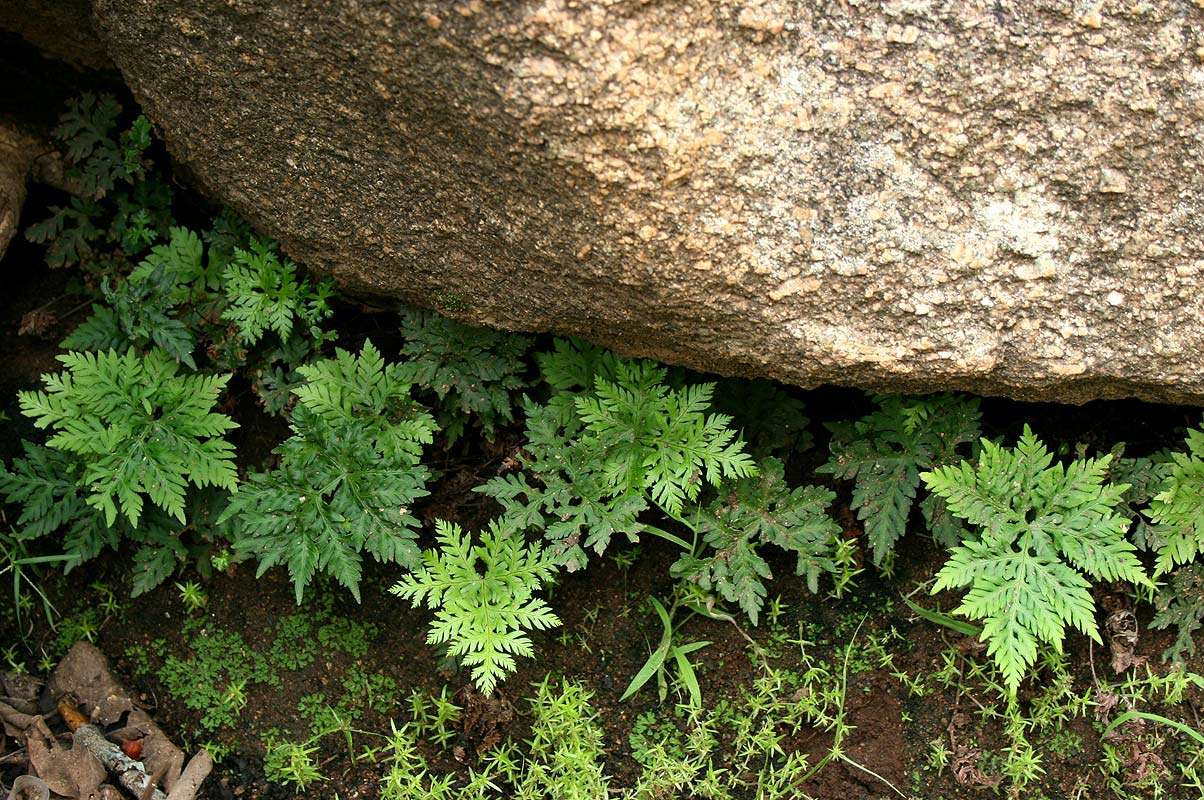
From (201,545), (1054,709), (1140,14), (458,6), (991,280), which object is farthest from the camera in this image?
(201,545)

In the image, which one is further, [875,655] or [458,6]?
[875,655]

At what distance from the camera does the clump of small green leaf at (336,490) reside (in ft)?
11.2

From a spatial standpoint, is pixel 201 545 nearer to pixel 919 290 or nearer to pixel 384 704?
pixel 384 704

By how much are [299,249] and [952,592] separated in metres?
2.49

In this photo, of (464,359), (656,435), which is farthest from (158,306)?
(656,435)

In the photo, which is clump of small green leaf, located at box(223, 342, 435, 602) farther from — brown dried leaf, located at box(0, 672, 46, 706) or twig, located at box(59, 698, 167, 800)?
brown dried leaf, located at box(0, 672, 46, 706)

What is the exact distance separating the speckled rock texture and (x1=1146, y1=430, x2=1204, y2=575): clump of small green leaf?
0.37 meters

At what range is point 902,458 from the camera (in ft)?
11.8

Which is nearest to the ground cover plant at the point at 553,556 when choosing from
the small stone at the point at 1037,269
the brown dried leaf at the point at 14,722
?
the brown dried leaf at the point at 14,722

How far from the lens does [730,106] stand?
2.65 metres

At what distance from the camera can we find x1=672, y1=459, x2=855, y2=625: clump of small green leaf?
3.58m

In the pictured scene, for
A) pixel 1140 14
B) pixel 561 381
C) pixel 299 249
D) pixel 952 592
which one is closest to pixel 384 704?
pixel 561 381

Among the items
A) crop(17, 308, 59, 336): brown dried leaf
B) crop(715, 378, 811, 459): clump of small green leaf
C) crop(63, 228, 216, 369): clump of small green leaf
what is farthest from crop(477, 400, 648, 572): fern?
crop(17, 308, 59, 336): brown dried leaf

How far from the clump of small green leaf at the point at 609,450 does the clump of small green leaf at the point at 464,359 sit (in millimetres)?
125
